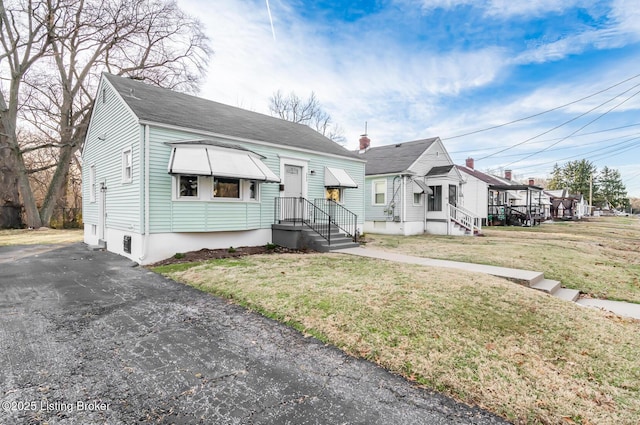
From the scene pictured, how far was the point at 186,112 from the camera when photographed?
36.2 ft

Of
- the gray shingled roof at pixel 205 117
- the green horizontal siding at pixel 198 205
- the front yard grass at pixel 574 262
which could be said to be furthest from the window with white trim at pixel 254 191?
the front yard grass at pixel 574 262

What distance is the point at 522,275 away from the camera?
6914 mm

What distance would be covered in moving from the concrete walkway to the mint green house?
8.92 feet

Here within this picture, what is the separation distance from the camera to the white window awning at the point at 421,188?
17.3 metres

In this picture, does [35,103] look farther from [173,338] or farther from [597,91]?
[597,91]

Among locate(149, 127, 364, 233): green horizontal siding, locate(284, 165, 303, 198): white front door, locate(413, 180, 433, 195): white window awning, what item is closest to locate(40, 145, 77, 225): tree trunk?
locate(149, 127, 364, 233): green horizontal siding

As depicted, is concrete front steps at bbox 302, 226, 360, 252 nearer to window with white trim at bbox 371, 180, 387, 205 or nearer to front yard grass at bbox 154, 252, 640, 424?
front yard grass at bbox 154, 252, 640, 424

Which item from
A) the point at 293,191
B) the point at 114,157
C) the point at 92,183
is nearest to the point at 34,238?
the point at 92,183

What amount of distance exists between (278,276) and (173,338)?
298 centimetres

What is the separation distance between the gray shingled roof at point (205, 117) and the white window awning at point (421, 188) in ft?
15.9

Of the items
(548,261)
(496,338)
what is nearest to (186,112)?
(496,338)

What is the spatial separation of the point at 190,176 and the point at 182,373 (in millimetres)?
7589

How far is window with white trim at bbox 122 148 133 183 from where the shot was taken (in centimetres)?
960

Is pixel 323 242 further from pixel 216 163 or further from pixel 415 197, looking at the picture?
pixel 415 197
